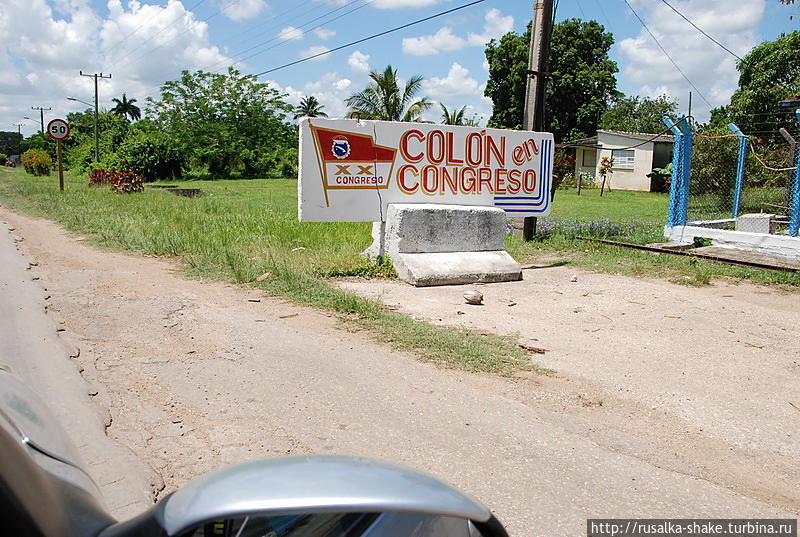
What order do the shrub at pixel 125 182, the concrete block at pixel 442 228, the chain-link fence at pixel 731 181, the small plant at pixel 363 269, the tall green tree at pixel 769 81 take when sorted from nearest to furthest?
the small plant at pixel 363 269, the concrete block at pixel 442 228, the chain-link fence at pixel 731 181, the shrub at pixel 125 182, the tall green tree at pixel 769 81

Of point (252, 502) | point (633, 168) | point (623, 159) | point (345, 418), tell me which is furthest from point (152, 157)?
point (252, 502)

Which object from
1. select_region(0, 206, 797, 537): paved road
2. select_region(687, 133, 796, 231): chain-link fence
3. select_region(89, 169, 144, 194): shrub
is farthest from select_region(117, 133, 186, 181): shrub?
select_region(0, 206, 797, 537): paved road

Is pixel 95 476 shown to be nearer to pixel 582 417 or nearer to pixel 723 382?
pixel 582 417

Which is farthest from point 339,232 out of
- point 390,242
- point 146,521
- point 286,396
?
point 146,521

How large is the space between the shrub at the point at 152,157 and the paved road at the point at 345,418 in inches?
1289

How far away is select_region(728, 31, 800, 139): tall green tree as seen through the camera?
1089 inches

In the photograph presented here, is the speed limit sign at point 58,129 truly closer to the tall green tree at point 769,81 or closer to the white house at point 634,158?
the white house at point 634,158

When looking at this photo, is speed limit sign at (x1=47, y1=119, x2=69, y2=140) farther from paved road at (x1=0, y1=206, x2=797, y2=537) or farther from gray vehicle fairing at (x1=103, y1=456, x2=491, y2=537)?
gray vehicle fairing at (x1=103, y1=456, x2=491, y2=537)

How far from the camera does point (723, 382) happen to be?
5008mm

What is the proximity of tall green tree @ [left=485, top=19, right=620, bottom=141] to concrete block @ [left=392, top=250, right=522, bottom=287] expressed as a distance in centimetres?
3312

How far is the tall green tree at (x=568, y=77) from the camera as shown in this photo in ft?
133

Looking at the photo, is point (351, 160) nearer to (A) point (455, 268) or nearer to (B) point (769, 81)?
(A) point (455, 268)

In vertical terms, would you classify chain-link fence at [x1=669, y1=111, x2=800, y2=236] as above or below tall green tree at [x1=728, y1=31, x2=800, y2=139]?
below

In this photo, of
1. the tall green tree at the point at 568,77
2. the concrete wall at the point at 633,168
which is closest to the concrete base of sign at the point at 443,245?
the concrete wall at the point at 633,168
